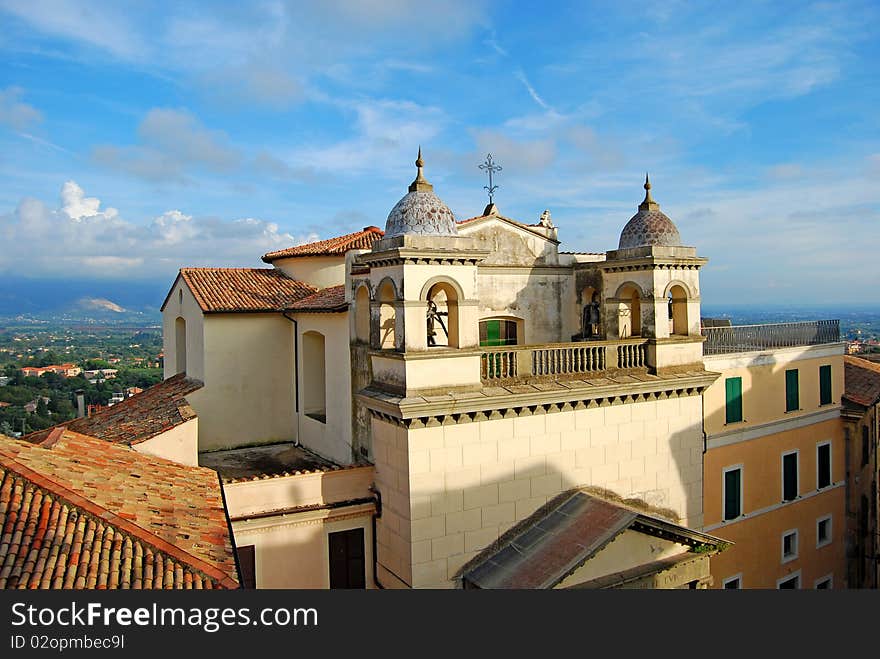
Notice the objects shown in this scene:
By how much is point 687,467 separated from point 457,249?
28.4 ft

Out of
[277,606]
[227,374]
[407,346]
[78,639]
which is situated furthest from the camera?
[227,374]

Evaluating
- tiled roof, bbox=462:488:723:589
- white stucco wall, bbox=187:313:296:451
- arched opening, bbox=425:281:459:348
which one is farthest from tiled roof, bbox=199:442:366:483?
tiled roof, bbox=462:488:723:589

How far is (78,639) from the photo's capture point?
6855mm

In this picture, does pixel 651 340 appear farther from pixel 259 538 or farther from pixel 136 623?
pixel 136 623

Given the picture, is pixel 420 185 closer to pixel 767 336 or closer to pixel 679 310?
pixel 679 310

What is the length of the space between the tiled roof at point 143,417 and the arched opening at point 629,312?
11648mm

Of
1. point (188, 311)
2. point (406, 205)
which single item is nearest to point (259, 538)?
point (406, 205)

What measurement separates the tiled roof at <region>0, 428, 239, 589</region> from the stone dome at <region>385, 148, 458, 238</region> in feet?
21.6

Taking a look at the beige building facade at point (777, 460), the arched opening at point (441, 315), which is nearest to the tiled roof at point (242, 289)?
the arched opening at point (441, 315)

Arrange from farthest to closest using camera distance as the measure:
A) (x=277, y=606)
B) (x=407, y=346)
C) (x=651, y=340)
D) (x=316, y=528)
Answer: (x=651, y=340)
(x=316, y=528)
(x=407, y=346)
(x=277, y=606)

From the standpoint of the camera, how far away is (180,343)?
22453 mm

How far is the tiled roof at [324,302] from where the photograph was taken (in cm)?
1620

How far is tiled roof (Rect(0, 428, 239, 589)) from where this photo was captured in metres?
8.19

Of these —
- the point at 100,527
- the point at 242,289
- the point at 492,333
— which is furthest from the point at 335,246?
the point at 100,527
